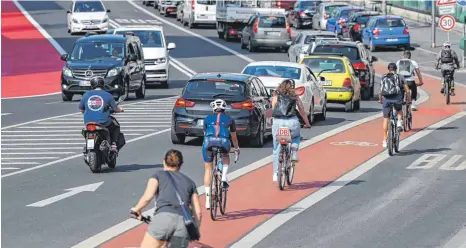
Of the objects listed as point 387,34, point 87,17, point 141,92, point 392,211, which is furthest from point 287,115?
point 87,17

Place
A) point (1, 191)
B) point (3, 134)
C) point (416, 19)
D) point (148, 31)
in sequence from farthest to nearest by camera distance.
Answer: point (416, 19)
point (148, 31)
point (3, 134)
point (1, 191)

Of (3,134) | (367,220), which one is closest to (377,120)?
(3,134)

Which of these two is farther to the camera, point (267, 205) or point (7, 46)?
point (7, 46)

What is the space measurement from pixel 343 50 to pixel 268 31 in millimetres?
19750

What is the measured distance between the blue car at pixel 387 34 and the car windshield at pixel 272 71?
2931 cm

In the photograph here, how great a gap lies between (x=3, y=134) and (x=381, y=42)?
109ft


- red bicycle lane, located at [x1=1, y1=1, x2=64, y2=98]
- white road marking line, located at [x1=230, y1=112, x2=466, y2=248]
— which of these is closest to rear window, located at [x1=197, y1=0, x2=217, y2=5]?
red bicycle lane, located at [x1=1, y1=1, x2=64, y2=98]

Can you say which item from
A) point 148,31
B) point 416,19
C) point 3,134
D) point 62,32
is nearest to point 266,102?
point 3,134

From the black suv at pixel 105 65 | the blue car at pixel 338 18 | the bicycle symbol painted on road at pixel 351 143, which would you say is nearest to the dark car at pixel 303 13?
the blue car at pixel 338 18

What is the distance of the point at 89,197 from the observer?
19125 millimetres

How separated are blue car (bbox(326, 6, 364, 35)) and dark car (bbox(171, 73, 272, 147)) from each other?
4073 cm

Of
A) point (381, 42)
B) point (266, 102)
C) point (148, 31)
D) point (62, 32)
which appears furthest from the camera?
point (62, 32)

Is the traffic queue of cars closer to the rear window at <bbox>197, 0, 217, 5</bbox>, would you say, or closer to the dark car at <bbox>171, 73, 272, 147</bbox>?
the dark car at <bbox>171, 73, 272, 147</bbox>

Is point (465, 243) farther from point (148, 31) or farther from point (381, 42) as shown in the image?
point (381, 42)
